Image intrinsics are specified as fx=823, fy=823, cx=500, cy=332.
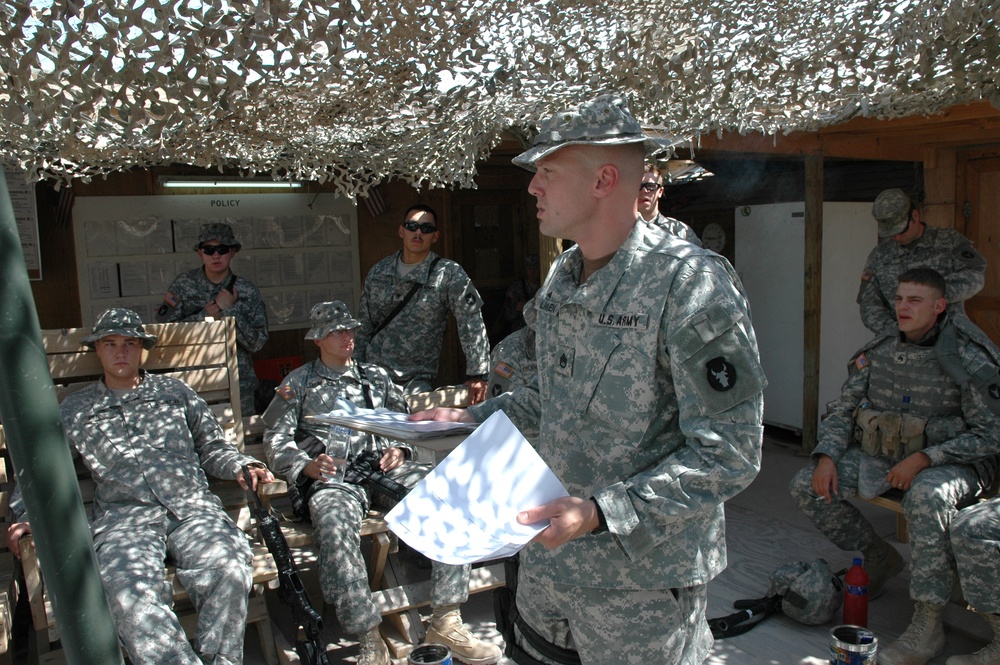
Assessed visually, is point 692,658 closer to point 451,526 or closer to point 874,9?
point 451,526

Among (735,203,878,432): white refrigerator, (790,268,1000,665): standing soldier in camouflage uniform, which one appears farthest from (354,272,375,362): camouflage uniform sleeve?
(735,203,878,432): white refrigerator

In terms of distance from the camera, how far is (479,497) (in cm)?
168

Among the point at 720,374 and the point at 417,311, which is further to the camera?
the point at 417,311

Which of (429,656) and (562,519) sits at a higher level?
(562,519)

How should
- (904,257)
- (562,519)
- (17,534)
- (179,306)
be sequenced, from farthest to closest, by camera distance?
(904,257) < (179,306) < (17,534) < (562,519)

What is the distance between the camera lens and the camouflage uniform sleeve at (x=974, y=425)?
3711 mm

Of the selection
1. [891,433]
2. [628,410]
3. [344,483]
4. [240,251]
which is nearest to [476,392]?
[344,483]

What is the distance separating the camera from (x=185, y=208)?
636 centimetres

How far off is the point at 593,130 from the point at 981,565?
2.74 m

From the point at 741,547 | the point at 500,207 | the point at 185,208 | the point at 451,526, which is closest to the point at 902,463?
the point at 741,547

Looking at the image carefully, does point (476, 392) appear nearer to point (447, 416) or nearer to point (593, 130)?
point (447, 416)

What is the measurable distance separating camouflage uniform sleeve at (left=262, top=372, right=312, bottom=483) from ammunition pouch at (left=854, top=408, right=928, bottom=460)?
108 inches

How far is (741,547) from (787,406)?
232 centimetres

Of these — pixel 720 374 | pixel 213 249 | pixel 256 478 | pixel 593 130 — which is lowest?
pixel 256 478
